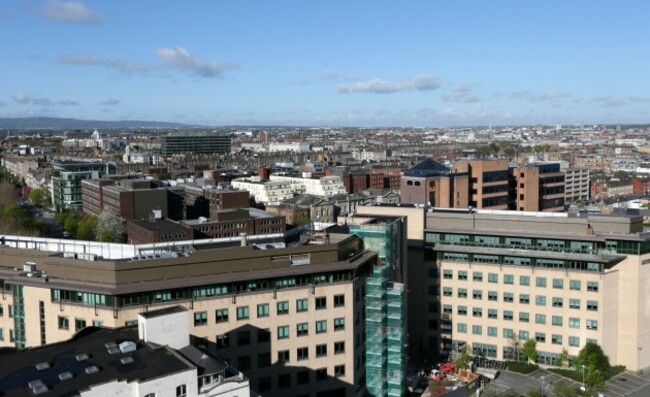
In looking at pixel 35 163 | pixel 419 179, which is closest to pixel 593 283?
pixel 419 179

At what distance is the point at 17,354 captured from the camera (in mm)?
25562

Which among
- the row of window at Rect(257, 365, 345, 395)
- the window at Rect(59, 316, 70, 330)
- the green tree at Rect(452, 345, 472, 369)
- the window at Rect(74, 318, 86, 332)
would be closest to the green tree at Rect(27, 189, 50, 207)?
the green tree at Rect(452, 345, 472, 369)

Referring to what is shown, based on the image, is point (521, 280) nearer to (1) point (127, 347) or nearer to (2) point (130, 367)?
(1) point (127, 347)

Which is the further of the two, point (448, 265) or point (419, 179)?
point (419, 179)

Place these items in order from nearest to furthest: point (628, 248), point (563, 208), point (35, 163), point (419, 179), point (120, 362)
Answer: point (120, 362), point (628, 248), point (419, 179), point (563, 208), point (35, 163)

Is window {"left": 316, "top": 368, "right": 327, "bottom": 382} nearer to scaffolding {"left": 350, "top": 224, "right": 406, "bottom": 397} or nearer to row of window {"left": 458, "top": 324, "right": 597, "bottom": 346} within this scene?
scaffolding {"left": 350, "top": 224, "right": 406, "bottom": 397}

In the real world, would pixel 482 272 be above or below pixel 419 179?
below

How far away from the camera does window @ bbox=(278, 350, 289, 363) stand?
36.2 m

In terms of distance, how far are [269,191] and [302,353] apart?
97.7 metres

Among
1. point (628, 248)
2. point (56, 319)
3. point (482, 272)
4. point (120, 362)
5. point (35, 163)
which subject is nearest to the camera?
point (120, 362)

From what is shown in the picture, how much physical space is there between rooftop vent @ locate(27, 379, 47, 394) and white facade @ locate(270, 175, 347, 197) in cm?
11403

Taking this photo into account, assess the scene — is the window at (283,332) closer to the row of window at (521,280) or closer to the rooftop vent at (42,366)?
the rooftop vent at (42,366)

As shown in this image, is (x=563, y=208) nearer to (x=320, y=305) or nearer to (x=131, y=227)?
(x=131, y=227)

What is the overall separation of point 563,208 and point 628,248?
2197 inches
